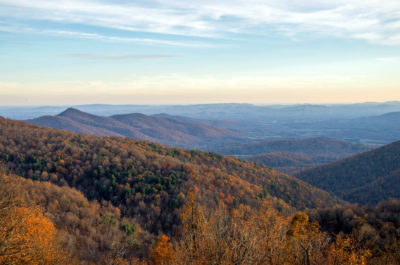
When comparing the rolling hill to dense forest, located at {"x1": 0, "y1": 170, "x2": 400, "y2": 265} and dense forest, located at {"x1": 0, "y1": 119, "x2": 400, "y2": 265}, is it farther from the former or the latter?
dense forest, located at {"x1": 0, "y1": 170, "x2": 400, "y2": 265}

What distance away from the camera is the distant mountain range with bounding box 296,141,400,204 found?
338ft

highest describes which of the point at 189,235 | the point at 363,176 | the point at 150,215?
the point at 189,235

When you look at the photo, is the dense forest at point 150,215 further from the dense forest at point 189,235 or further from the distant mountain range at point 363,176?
the distant mountain range at point 363,176

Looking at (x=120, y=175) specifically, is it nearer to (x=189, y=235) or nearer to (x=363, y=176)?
(x=189, y=235)

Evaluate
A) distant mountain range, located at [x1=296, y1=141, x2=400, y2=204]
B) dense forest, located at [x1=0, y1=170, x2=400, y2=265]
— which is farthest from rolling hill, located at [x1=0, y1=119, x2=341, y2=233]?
distant mountain range, located at [x1=296, y1=141, x2=400, y2=204]

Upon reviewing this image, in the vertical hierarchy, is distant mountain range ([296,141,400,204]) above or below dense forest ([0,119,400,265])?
below

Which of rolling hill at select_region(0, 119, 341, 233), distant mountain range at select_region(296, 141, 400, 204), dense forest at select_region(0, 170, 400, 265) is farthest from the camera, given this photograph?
distant mountain range at select_region(296, 141, 400, 204)

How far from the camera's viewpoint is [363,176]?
12825 centimetres

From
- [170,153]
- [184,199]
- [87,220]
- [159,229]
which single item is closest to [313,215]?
[184,199]

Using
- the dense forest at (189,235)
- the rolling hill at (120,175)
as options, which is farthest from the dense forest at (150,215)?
the rolling hill at (120,175)

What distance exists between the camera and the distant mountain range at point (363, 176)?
103m

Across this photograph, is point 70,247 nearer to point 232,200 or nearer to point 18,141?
point 232,200

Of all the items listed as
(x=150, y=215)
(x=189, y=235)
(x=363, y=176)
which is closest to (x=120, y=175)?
(x=150, y=215)

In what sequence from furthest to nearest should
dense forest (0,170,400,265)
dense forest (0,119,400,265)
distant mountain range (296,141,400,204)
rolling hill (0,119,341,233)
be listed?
distant mountain range (296,141,400,204) < rolling hill (0,119,341,233) < dense forest (0,119,400,265) < dense forest (0,170,400,265)
